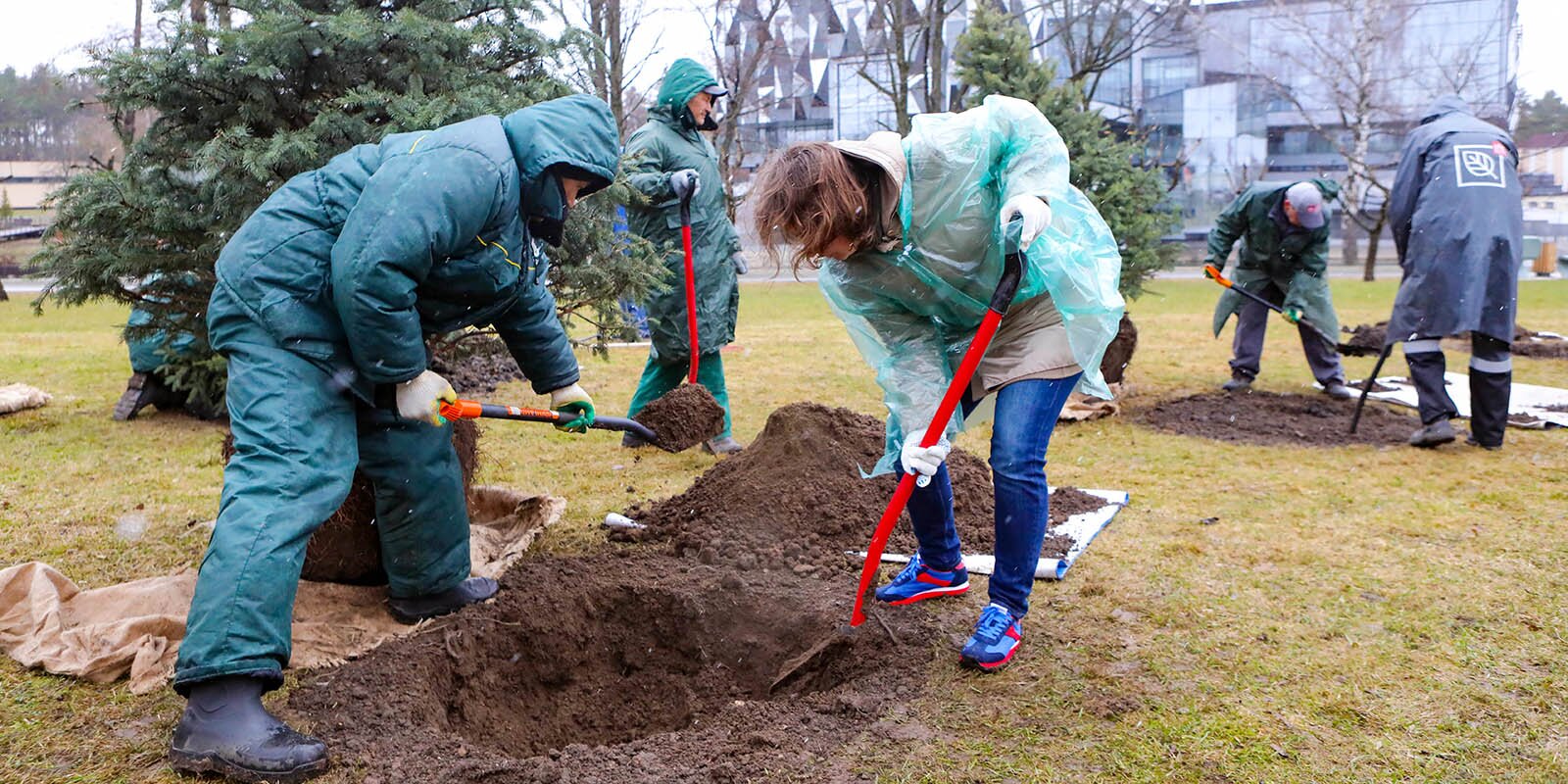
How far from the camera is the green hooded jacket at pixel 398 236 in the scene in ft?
9.05

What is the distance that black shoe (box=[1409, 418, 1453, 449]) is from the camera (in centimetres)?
623

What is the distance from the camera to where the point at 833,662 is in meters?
3.28

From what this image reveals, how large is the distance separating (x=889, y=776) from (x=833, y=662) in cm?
74

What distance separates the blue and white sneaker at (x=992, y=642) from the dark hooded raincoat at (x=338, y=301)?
1.66 metres

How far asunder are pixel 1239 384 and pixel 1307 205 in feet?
4.80

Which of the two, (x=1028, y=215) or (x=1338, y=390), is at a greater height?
(x=1028, y=215)

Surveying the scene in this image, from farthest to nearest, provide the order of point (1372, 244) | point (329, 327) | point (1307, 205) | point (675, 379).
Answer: point (1372, 244)
point (1307, 205)
point (675, 379)
point (329, 327)

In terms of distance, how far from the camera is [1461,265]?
6047 mm

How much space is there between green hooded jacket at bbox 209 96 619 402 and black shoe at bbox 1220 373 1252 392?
643 centimetres

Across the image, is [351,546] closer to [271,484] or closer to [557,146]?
[271,484]

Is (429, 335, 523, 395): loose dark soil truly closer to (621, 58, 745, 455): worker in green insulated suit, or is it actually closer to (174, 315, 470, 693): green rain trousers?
(174, 315, 470, 693): green rain trousers

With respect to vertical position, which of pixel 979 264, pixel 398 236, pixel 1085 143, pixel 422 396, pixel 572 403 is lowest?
pixel 572 403

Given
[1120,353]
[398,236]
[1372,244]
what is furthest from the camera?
[1372,244]

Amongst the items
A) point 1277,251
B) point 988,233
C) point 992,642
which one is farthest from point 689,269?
point 1277,251
